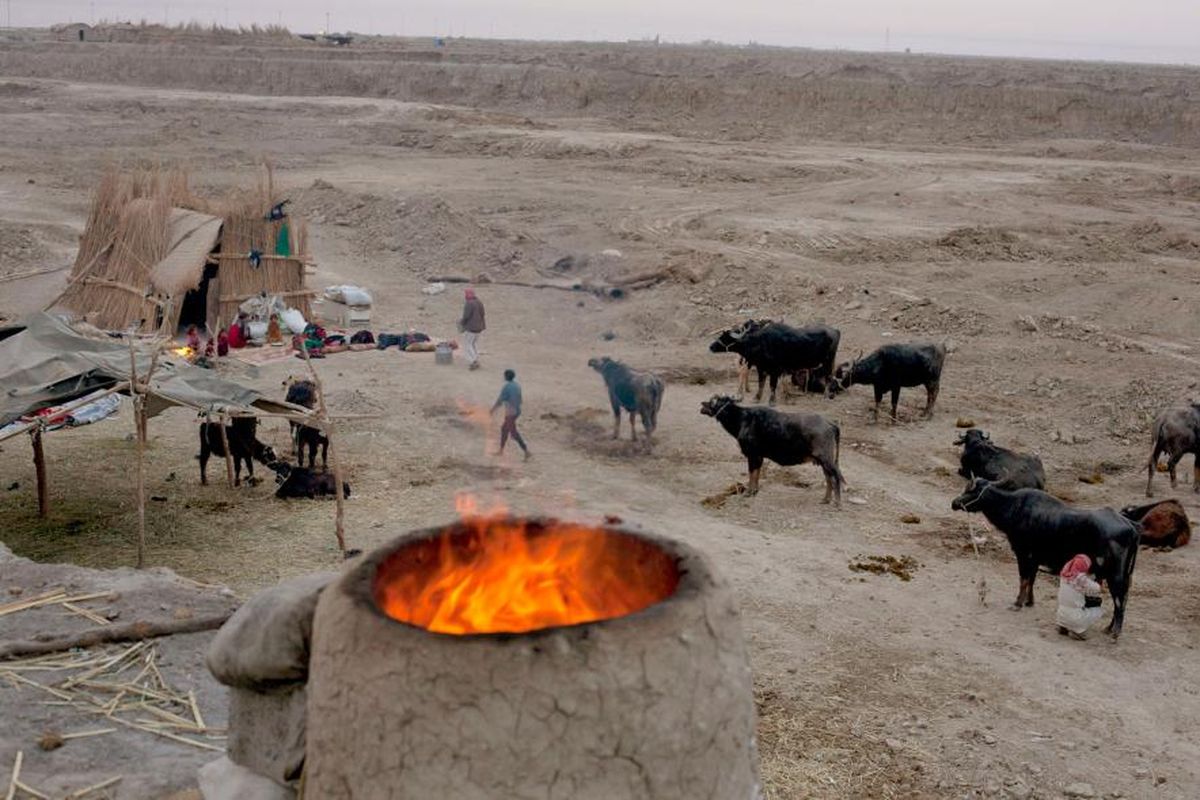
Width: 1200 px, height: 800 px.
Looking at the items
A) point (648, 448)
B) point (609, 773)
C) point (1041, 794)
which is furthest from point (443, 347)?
point (609, 773)

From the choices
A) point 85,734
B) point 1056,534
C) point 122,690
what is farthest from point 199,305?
point 1056,534

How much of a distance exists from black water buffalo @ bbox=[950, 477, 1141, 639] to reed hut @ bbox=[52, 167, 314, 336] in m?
13.9

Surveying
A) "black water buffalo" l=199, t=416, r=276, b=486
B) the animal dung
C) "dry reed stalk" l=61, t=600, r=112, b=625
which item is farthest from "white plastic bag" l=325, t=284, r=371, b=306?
"dry reed stalk" l=61, t=600, r=112, b=625

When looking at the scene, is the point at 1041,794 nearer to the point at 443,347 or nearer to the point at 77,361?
the point at 77,361

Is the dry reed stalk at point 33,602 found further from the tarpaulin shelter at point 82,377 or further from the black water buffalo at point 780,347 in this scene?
the black water buffalo at point 780,347

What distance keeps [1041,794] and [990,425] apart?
9862 millimetres

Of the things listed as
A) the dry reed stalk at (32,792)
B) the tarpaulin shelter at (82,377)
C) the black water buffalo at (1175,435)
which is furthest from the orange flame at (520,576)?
the black water buffalo at (1175,435)

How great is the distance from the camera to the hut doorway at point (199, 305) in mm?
20641

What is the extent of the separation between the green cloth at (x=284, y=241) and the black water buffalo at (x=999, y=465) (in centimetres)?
1311

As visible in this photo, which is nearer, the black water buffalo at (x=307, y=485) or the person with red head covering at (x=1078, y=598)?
the person with red head covering at (x=1078, y=598)

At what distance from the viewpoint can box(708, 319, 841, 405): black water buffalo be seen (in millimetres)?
17131

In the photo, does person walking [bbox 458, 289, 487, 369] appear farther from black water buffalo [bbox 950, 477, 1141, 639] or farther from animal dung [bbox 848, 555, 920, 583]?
black water buffalo [bbox 950, 477, 1141, 639]

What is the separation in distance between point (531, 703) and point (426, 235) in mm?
24778

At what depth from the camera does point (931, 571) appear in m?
11.5
